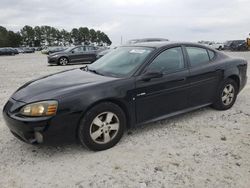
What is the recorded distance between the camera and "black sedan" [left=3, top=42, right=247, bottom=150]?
3553 mm

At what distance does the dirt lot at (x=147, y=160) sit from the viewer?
10.3 ft

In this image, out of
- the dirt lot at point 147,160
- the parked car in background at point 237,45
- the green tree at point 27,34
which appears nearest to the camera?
the dirt lot at point 147,160

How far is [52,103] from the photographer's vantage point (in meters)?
3.53

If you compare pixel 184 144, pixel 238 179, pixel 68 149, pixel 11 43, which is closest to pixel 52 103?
pixel 68 149

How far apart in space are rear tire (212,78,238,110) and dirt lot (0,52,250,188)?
67 centimetres

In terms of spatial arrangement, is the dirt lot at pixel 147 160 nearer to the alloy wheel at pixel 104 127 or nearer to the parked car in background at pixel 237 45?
the alloy wheel at pixel 104 127

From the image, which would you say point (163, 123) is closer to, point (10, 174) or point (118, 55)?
point (118, 55)

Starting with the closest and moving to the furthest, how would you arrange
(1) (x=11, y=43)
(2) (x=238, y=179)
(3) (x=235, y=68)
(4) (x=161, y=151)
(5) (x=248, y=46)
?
(2) (x=238, y=179) < (4) (x=161, y=151) < (3) (x=235, y=68) < (5) (x=248, y=46) < (1) (x=11, y=43)

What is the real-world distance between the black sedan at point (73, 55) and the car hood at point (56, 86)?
14408mm

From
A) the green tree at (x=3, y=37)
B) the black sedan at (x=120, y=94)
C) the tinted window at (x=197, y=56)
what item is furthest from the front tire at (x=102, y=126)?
the green tree at (x=3, y=37)

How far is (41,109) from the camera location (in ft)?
11.5

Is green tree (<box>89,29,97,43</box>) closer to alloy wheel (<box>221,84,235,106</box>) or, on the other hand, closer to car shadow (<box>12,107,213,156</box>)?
alloy wheel (<box>221,84,235,106</box>)

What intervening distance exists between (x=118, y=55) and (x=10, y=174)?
2.52 metres

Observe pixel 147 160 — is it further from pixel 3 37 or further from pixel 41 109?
pixel 3 37
